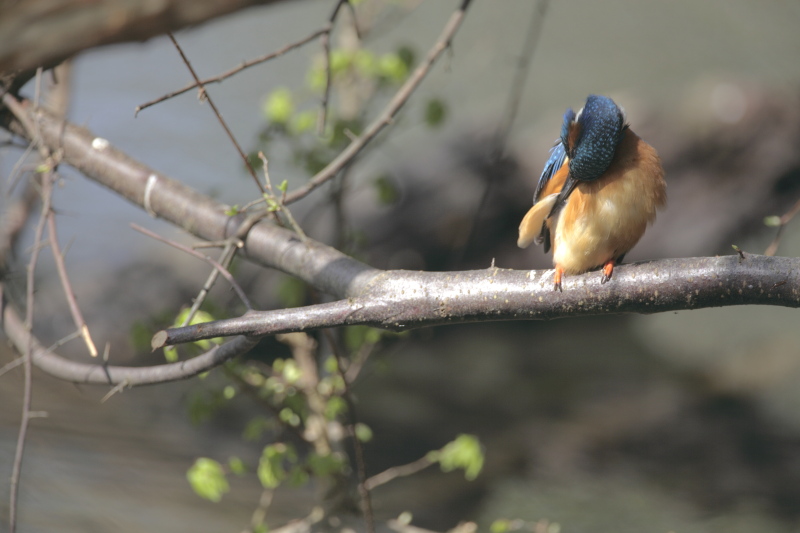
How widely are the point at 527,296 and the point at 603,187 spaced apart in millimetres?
397

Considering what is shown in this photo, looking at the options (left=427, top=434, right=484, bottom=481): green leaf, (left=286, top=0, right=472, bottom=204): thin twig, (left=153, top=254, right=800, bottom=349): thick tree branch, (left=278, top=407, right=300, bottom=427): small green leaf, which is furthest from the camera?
(left=278, top=407, right=300, bottom=427): small green leaf

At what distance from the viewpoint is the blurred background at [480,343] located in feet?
8.53

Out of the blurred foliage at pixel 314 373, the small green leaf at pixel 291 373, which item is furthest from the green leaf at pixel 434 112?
the small green leaf at pixel 291 373

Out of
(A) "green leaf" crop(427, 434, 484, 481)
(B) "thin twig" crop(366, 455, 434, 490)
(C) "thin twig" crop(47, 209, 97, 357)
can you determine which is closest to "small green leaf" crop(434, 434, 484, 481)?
(A) "green leaf" crop(427, 434, 484, 481)

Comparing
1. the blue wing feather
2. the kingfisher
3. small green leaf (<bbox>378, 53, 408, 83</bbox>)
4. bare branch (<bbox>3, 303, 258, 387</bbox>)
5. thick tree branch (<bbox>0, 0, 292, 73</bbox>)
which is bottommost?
thick tree branch (<bbox>0, 0, 292, 73</bbox>)

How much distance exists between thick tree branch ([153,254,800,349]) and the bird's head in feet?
1.04

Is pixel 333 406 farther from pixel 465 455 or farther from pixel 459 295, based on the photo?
pixel 459 295

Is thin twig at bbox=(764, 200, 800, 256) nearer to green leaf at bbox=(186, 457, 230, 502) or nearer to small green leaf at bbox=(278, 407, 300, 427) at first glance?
small green leaf at bbox=(278, 407, 300, 427)

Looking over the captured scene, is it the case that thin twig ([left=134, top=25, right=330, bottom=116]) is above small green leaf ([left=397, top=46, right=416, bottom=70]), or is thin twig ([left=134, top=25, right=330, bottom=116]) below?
below

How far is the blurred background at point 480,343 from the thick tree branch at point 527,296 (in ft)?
2.81

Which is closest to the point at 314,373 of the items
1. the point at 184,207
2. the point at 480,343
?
the point at 184,207

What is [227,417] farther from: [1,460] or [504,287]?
[504,287]

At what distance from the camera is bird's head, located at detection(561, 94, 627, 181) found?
1.43 m

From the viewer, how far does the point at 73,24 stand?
0.66 metres
